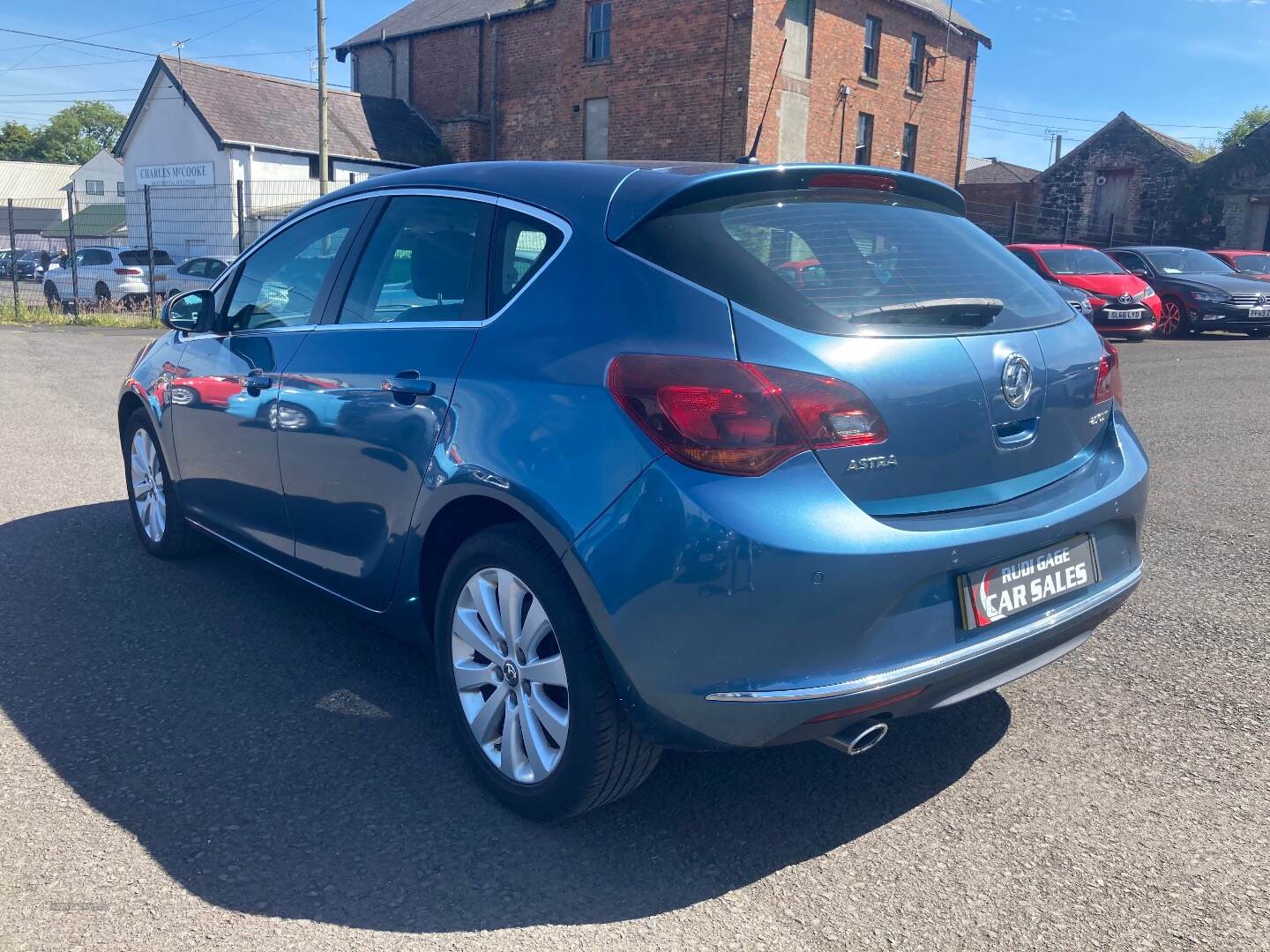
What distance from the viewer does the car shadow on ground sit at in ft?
8.80

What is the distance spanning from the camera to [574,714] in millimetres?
2709

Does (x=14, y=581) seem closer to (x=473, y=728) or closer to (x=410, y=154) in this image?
(x=473, y=728)

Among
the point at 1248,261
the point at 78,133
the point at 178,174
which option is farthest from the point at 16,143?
the point at 1248,261

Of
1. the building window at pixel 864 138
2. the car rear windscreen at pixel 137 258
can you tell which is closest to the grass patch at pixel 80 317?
the car rear windscreen at pixel 137 258

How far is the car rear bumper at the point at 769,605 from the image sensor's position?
2439mm

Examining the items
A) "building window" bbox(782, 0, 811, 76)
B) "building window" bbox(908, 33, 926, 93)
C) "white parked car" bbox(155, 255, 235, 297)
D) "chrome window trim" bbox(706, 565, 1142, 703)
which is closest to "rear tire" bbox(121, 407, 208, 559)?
"chrome window trim" bbox(706, 565, 1142, 703)

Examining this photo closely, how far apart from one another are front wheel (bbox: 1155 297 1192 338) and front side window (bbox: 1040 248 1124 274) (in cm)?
118

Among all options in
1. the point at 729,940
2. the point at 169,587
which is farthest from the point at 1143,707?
the point at 169,587

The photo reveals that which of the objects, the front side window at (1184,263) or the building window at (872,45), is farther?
the building window at (872,45)

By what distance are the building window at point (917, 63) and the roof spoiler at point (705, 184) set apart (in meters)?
33.6

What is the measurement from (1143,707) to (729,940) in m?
1.86

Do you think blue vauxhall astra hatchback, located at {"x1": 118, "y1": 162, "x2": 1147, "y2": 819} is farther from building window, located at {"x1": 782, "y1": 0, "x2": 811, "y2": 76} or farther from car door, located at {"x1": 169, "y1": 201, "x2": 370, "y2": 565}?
building window, located at {"x1": 782, "y1": 0, "x2": 811, "y2": 76}

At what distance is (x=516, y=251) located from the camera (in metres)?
3.16

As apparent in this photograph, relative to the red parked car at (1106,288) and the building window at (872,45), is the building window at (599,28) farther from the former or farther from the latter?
the red parked car at (1106,288)
